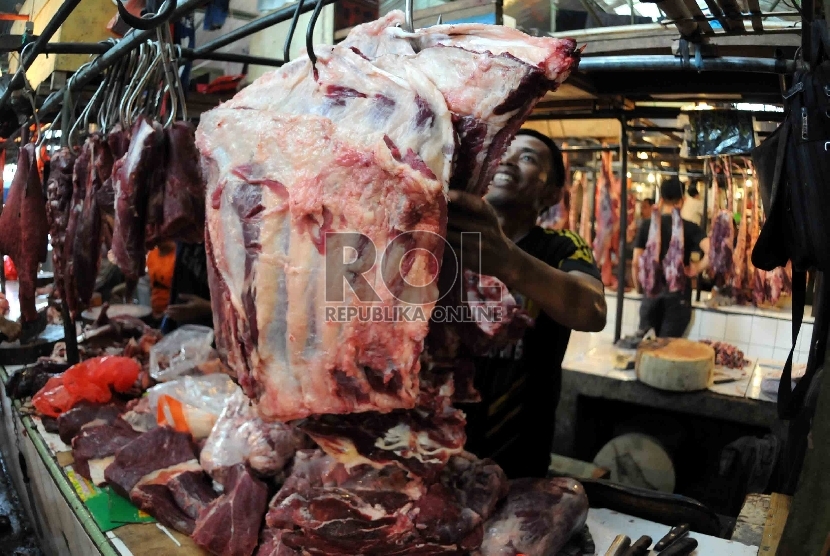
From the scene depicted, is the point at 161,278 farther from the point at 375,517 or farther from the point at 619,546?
the point at 619,546

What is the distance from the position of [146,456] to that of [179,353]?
1163 millimetres

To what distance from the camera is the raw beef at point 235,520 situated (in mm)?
1923

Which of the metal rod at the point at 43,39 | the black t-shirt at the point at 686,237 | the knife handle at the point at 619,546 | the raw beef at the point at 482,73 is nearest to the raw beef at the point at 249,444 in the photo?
the knife handle at the point at 619,546

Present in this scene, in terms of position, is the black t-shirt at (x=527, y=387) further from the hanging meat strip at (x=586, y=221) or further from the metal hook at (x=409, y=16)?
the hanging meat strip at (x=586, y=221)

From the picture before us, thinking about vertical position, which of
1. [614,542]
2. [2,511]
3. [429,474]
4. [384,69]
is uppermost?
[384,69]

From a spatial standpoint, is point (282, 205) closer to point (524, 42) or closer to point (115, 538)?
point (524, 42)

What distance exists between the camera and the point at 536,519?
1.95 m

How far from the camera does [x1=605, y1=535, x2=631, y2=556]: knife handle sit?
1872 millimetres

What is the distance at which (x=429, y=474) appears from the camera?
181 centimetres

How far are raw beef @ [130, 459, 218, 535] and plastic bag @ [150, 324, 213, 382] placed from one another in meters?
1.14

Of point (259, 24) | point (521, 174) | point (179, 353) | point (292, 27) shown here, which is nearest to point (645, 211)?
point (521, 174)

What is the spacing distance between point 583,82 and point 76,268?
3.35 meters

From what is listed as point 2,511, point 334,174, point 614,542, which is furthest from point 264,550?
point 2,511

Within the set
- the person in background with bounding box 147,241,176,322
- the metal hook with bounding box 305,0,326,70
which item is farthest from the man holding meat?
the person in background with bounding box 147,241,176,322
